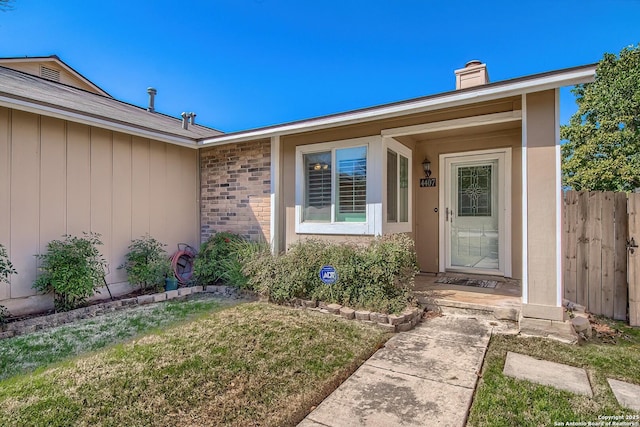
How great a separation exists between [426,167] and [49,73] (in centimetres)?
1288

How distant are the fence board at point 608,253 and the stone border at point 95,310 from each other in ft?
17.3

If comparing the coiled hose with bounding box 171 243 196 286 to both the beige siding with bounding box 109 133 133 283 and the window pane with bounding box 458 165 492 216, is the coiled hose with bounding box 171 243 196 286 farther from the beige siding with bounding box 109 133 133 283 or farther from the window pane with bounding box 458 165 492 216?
the window pane with bounding box 458 165 492 216

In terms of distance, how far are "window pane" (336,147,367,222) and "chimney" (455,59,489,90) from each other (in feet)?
8.72

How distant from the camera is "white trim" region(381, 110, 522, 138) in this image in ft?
14.3

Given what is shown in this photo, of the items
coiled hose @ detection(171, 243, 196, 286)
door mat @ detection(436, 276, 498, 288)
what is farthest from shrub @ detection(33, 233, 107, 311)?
door mat @ detection(436, 276, 498, 288)

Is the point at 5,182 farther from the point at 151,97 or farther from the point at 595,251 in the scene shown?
the point at 595,251

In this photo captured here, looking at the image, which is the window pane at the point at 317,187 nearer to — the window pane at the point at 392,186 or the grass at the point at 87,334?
the window pane at the point at 392,186

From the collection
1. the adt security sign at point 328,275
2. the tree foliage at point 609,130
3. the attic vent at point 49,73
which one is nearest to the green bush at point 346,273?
the adt security sign at point 328,275

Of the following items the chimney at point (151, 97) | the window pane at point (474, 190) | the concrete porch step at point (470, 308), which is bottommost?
the concrete porch step at point (470, 308)

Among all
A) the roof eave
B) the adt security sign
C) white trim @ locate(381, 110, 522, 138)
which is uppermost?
the roof eave

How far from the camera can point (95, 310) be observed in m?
4.70

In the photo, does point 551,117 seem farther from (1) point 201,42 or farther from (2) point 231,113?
(2) point 231,113

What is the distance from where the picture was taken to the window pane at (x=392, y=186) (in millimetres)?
5633

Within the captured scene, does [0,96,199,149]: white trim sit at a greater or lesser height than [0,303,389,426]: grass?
greater
